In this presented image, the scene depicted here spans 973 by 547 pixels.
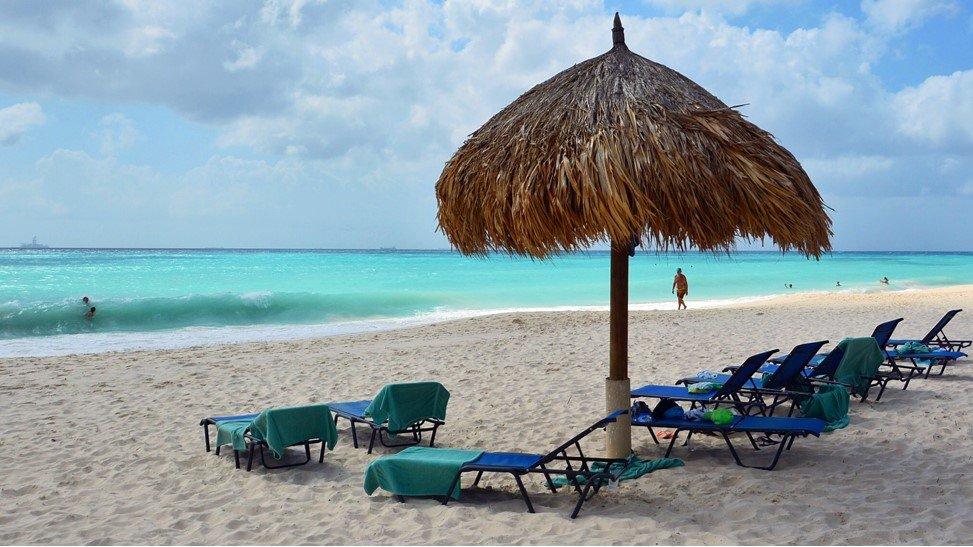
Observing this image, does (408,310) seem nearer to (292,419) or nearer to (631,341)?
(631,341)

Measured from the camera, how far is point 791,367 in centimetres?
585

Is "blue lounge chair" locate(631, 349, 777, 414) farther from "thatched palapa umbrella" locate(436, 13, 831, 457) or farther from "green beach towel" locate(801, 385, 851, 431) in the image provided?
"thatched palapa umbrella" locate(436, 13, 831, 457)

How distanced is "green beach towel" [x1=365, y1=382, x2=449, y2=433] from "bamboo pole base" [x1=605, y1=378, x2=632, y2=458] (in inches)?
57.4

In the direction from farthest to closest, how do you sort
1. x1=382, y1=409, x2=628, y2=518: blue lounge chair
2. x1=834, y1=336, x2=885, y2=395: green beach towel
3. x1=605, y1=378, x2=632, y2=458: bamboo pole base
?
x1=834, y1=336, x2=885, y2=395: green beach towel
x1=605, y1=378, x2=632, y2=458: bamboo pole base
x1=382, y1=409, x2=628, y2=518: blue lounge chair

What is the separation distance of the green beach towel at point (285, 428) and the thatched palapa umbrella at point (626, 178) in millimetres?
1694

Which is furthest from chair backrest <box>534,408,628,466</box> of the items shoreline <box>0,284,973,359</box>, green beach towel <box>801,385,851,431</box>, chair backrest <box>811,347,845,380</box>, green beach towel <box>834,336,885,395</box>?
shoreline <box>0,284,973,359</box>

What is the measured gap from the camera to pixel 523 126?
15.1ft

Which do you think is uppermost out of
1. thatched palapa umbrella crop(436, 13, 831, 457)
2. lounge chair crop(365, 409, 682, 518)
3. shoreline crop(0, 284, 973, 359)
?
thatched palapa umbrella crop(436, 13, 831, 457)

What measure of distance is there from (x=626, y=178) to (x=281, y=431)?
113 inches

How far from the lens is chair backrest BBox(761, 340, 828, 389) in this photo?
579 centimetres

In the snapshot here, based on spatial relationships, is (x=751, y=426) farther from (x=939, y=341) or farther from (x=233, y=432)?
(x=939, y=341)

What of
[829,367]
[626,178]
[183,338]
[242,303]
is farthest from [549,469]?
[242,303]

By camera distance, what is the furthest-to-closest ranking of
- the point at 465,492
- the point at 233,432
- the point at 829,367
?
the point at 829,367
the point at 233,432
the point at 465,492

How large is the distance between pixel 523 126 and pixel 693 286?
33.3 meters
